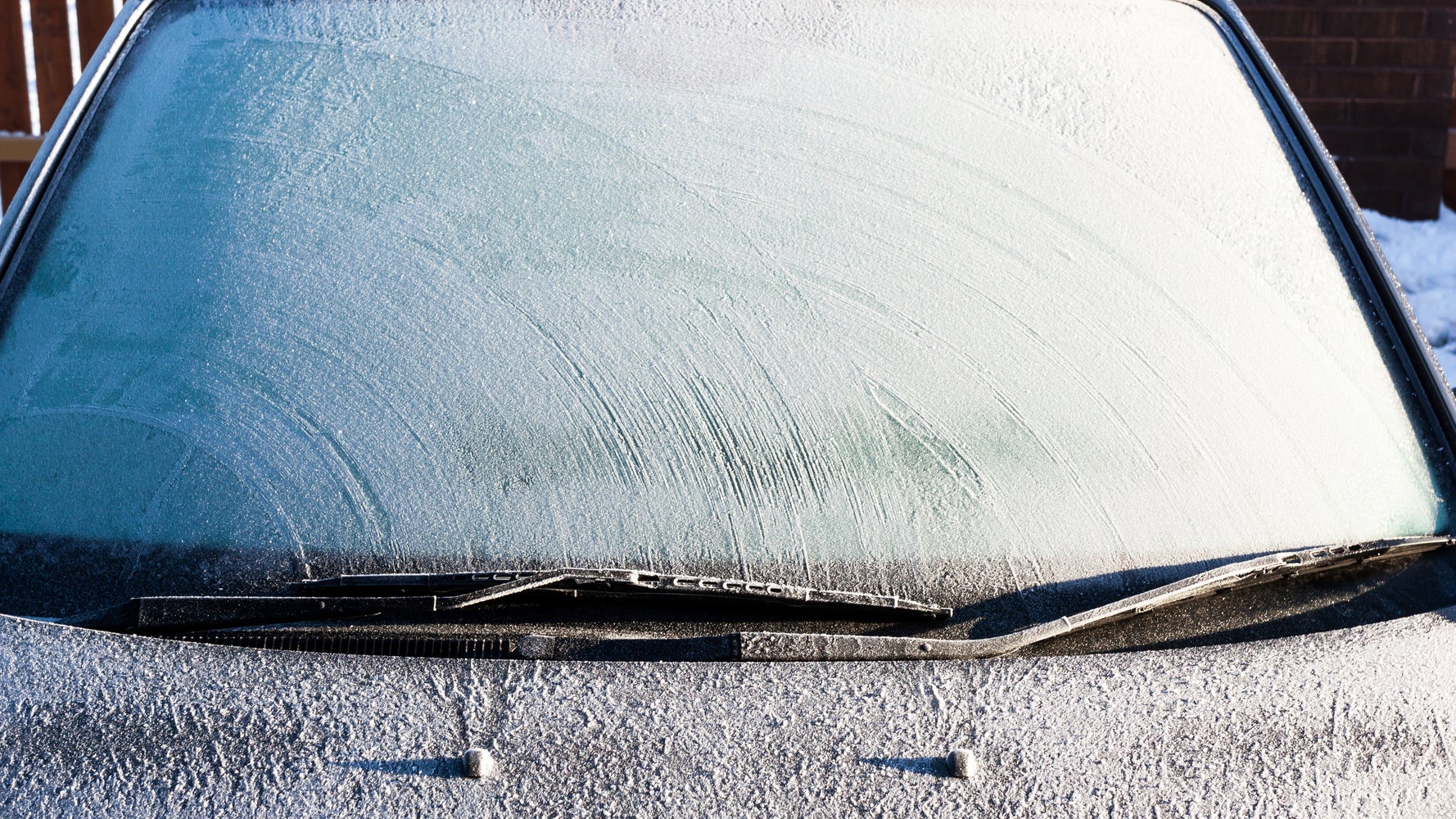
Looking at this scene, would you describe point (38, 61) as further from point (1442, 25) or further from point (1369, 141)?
point (1442, 25)

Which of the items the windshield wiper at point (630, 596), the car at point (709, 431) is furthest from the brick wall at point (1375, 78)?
the windshield wiper at point (630, 596)

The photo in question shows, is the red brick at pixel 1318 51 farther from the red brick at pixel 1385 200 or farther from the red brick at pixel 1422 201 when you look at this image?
the red brick at pixel 1422 201

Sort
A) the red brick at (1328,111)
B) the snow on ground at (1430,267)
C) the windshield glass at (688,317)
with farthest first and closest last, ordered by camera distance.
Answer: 1. the red brick at (1328,111)
2. the snow on ground at (1430,267)
3. the windshield glass at (688,317)

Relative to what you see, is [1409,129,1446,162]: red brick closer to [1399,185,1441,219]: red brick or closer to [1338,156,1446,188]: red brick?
[1338,156,1446,188]: red brick

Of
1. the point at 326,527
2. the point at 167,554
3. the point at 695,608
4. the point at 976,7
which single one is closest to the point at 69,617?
the point at 167,554

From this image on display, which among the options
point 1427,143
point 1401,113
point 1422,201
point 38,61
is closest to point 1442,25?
point 1401,113

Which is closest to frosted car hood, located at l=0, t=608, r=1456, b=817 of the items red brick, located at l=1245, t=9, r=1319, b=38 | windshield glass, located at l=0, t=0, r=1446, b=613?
windshield glass, located at l=0, t=0, r=1446, b=613

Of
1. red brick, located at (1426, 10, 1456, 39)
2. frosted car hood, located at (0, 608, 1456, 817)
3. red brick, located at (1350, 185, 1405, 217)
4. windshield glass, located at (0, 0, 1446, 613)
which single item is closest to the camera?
frosted car hood, located at (0, 608, 1456, 817)
